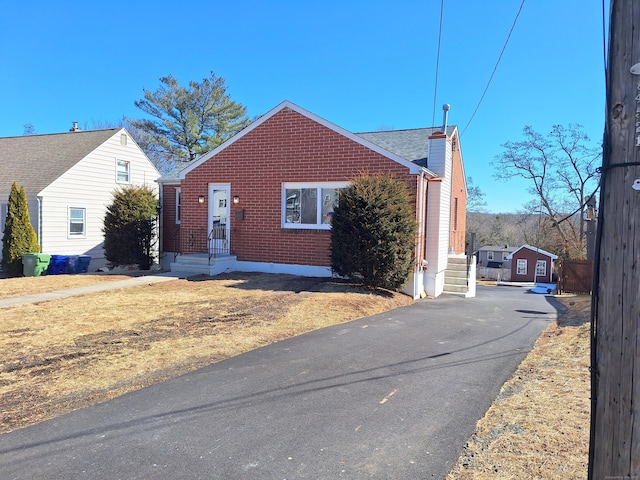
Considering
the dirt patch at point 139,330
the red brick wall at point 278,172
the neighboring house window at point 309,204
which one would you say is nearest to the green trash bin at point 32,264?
the dirt patch at point 139,330

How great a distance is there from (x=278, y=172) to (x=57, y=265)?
956 cm

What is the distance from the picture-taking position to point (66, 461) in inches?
127

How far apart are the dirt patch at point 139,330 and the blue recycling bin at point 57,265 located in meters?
4.19

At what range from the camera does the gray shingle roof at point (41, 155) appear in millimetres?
18938

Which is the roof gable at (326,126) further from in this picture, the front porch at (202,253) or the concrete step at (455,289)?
the concrete step at (455,289)

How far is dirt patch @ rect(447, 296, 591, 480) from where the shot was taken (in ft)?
10.3

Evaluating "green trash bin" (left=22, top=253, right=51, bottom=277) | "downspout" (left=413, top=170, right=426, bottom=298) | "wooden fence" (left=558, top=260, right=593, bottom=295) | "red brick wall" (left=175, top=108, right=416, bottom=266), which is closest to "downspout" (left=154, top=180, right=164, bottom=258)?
"red brick wall" (left=175, top=108, right=416, bottom=266)

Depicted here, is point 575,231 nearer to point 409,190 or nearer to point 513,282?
point 513,282

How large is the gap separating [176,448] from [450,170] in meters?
14.4

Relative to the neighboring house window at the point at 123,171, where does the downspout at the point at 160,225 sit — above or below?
below

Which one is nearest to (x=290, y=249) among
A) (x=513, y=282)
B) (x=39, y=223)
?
(x=39, y=223)

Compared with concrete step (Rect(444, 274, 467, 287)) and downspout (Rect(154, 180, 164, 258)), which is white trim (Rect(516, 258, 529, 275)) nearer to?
concrete step (Rect(444, 274, 467, 287))

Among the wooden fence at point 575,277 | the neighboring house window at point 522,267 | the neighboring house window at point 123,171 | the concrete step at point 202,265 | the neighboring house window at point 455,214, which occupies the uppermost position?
the neighboring house window at point 123,171

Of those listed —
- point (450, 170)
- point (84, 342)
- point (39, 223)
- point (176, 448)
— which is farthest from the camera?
point (39, 223)
